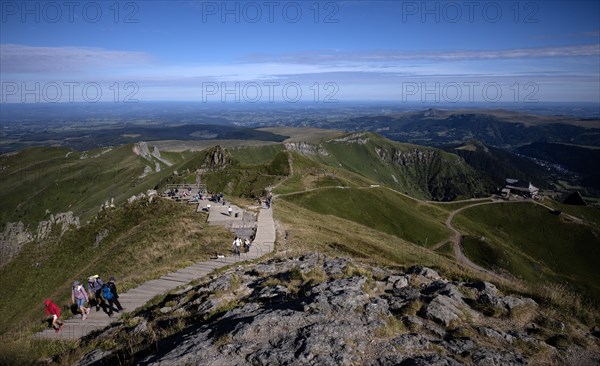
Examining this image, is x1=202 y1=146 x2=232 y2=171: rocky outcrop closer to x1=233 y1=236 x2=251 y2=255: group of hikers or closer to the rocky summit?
x1=233 y1=236 x2=251 y2=255: group of hikers

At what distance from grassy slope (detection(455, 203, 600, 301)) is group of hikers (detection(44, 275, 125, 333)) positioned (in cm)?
8691

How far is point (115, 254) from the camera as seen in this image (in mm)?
38406

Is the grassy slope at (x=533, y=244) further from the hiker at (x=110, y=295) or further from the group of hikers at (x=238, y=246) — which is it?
the hiker at (x=110, y=295)

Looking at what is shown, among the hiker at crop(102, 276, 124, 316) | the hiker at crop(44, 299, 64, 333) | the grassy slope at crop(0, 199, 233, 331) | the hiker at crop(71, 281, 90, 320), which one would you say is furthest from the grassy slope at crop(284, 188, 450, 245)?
the hiker at crop(44, 299, 64, 333)

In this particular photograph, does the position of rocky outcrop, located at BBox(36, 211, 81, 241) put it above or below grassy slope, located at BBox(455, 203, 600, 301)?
above

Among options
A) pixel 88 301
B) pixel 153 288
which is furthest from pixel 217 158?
pixel 88 301

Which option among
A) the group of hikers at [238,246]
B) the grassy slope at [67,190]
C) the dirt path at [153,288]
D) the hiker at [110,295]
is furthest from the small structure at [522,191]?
the hiker at [110,295]

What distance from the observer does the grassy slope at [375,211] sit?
297ft

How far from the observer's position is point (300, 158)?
133500 millimetres

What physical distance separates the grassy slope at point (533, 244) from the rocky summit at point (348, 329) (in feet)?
266

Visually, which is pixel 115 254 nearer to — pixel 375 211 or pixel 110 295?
pixel 110 295

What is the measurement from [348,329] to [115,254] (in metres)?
34.3

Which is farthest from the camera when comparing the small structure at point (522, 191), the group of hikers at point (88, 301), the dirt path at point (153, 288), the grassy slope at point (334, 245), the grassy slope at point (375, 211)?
the small structure at point (522, 191)

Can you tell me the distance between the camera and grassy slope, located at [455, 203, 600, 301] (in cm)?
8756
